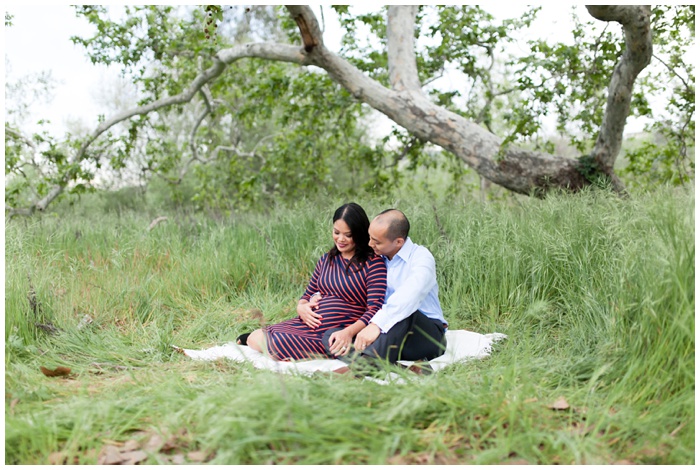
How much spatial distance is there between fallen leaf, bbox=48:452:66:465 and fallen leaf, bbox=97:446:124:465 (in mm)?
145

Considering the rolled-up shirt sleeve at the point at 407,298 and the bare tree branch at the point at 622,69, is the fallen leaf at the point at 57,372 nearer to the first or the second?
the rolled-up shirt sleeve at the point at 407,298

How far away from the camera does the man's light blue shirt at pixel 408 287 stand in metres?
A: 3.74

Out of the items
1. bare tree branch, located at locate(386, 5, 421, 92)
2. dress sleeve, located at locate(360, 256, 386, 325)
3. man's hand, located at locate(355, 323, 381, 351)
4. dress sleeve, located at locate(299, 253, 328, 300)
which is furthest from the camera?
bare tree branch, located at locate(386, 5, 421, 92)

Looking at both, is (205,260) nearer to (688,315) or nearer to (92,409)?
(92,409)

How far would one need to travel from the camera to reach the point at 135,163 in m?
15.3

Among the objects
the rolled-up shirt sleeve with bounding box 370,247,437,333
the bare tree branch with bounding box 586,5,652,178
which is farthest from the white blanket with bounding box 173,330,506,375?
the bare tree branch with bounding box 586,5,652,178

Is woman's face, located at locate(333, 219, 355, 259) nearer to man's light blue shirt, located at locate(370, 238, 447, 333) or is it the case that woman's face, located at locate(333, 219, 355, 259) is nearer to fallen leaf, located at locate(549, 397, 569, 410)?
man's light blue shirt, located at locate(370, 238, 447, 333)

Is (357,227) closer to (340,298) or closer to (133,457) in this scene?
(340,298)

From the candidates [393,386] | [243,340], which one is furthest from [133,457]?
[243,340]

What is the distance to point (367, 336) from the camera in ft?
12.2

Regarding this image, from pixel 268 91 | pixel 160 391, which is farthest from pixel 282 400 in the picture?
pixel 268 91

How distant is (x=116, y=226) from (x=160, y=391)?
5.02m

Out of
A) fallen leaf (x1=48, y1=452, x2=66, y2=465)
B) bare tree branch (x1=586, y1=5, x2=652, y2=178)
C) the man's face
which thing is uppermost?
bare tree branch (x1=586, y1=5, x2=652, y2=178)

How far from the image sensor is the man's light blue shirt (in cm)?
374
